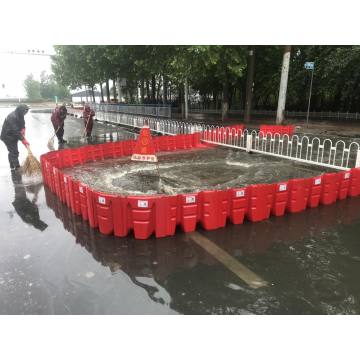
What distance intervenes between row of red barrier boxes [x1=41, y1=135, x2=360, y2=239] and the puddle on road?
1.66 m

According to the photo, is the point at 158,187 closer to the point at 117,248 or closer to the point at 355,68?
the point at 117,248

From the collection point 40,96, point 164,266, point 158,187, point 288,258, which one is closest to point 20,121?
point 158,187

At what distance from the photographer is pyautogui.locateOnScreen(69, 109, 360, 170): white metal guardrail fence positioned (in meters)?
10.1

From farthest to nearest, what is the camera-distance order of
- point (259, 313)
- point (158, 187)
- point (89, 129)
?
point (89, 129)
point (158, 187)
point (259, 313)

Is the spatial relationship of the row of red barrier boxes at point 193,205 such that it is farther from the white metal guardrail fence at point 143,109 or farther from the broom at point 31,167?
the white metal guardrail fence at point 143,109

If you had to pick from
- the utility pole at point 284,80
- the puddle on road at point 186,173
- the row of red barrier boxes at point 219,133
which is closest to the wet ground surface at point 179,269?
the puddle on road at point 186,173

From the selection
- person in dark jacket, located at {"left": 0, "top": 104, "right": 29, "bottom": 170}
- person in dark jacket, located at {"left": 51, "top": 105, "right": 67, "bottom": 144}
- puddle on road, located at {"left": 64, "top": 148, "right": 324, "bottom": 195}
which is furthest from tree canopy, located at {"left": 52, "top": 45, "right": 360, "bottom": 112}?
person in dark jacket, located at {"left": 0, "top": 104, "right": 29, "bottom": 170}

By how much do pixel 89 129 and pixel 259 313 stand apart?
16.5m

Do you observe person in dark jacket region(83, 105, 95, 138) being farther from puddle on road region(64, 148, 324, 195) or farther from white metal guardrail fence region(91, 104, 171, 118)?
white metal guardrail fence region(91, 104, 171, 118)

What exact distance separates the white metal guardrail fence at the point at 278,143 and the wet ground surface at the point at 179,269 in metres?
4.06

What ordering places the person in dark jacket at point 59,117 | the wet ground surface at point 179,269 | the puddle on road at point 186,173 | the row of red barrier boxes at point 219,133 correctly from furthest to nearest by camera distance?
the person in dark jacket at point 59,117, the row of red barrier boxes at point 219,133, the puddle on road at point 186,173, the wet ground surface at point 179,269

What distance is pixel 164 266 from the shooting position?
4.33 meters

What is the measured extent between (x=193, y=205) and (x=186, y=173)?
4.01 m

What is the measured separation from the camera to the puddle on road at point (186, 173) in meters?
7.80
